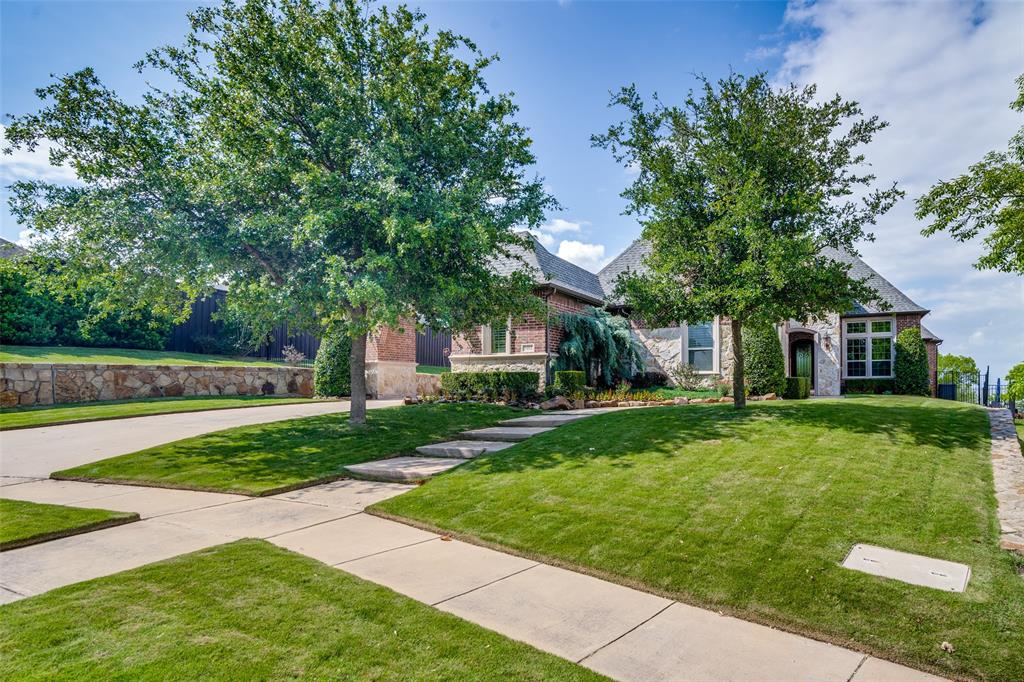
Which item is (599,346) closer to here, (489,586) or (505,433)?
(505,433)

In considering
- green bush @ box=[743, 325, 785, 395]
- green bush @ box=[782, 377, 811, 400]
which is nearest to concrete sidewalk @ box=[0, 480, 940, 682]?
green bush @ box=[743, 325, 785, 395]

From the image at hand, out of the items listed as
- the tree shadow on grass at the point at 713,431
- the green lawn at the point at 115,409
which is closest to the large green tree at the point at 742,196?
the tree shadow on grass at the point at 713,431

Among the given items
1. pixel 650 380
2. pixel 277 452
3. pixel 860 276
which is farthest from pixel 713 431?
pixel 860 276

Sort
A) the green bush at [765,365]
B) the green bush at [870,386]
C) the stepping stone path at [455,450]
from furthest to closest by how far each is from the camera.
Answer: the green bush at [870,386] < the green bush at [765,365] < the stepping stone path at [455,450]

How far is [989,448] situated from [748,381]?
8.65 metres

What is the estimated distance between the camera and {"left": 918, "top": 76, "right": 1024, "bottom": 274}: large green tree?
957 centimetres

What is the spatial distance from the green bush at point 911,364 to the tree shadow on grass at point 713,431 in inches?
479

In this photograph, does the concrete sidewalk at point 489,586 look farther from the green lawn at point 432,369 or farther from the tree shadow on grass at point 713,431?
the green lawn at point 432,369

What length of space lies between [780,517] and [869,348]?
20.3 meters

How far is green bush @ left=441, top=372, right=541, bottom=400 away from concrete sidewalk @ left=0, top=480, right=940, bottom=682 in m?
8.91

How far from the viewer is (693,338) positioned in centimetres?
1802

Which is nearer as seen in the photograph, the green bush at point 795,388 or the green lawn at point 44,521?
the green lawn at point 44,521

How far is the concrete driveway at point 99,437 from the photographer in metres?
7.98

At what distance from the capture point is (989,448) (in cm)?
685
